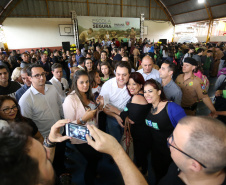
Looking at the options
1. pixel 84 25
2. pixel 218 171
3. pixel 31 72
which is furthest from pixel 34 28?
pixel 218 171

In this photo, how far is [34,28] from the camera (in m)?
14.5

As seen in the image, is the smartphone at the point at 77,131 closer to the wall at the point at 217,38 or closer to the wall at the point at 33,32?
the wall at the point at 33,32

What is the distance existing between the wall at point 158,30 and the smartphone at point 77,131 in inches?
860

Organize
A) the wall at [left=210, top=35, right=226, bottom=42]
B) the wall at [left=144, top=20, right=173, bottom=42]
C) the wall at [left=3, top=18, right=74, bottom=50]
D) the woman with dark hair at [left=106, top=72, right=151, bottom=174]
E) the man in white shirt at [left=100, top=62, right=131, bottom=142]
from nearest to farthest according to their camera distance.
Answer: the woman with dark hair at [left=106, top=72, right=151, bottom=174] → the man in white shirt at [left=100, top=62, right=131, bottom=142] → the wall at [left=3, top=18, right=74, bottom=50] → the wall at [left=210, top=35, right=226, bottom=42] → the wall at [left=144, top=20, right=173, bottom=42]

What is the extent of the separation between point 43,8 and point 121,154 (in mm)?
18028

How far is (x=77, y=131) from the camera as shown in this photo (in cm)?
109

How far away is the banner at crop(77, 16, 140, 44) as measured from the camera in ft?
51.3

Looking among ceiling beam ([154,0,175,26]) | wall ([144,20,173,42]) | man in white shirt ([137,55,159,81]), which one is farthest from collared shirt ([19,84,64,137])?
ceiling beam ([154,0,175,26])

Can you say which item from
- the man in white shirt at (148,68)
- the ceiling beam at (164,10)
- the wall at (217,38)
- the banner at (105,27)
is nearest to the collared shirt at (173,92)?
the man in white shirt at (148,68)

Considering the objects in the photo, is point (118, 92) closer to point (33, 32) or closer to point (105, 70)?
point (105, 70)

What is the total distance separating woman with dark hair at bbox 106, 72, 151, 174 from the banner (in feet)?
45.5

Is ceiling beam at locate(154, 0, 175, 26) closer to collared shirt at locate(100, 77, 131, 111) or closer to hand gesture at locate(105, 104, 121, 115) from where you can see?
collared shirt at locate(100, 77, 131, 111)

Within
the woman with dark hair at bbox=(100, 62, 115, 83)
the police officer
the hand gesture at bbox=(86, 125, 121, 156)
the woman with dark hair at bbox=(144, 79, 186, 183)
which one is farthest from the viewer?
the woman with dark hair at bbox=(100, 62, 115, 83)

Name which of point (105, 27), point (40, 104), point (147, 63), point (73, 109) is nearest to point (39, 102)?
point (40, 104)
